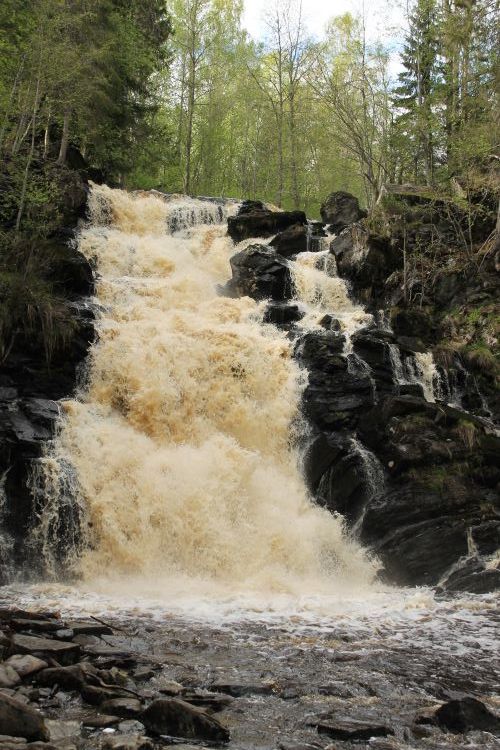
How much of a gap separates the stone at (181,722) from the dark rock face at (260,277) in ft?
48.1

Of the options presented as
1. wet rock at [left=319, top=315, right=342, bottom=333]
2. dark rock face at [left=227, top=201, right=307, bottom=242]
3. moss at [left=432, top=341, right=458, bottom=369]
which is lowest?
moss at [left=432, top=341, right=458, bottom=369]

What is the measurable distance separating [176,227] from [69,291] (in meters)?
7.24

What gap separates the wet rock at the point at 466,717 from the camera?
519 cm

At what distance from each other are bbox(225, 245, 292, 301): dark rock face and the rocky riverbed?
11.1 meters

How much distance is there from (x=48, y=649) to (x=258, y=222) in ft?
60.6

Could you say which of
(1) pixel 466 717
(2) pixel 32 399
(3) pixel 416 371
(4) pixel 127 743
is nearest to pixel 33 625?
(4) pixel 127 743

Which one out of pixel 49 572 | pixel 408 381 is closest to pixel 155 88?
pixel 408 381

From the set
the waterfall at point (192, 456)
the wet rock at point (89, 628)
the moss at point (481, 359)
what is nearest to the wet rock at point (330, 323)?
the waterfall at point (192, 456)

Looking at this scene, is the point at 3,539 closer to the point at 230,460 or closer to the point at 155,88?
the point at 230,460

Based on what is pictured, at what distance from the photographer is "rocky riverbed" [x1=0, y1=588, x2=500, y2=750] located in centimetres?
474

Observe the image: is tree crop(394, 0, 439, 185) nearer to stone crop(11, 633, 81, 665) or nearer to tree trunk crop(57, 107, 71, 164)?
tree trunk crop(57, 107, 71, 164)

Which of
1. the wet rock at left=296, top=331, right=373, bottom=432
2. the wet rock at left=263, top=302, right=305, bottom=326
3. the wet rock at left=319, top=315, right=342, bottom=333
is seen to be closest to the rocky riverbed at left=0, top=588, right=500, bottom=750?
the wet rock at left=296, top=331, right=373, bottom=432

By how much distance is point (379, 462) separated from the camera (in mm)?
12773

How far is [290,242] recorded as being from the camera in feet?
69.8
